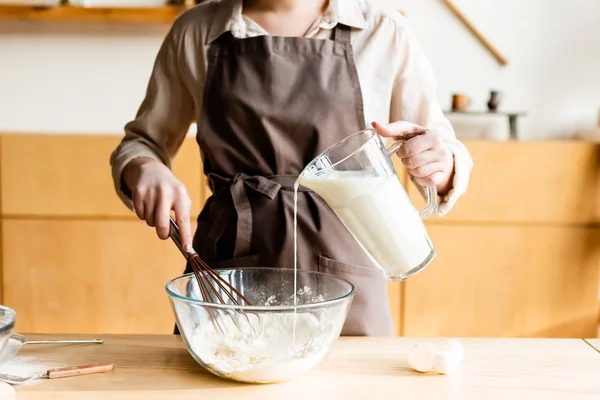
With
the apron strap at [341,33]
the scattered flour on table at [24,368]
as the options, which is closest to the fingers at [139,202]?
the scattered flour on table at [24,368]

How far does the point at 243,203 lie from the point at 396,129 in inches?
13.6

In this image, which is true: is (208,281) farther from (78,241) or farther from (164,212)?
(78,241)

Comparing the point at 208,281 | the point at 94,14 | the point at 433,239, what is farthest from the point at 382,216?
the point at 94,14

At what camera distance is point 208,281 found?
942 millimetres

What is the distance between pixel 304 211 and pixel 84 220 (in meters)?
1.44

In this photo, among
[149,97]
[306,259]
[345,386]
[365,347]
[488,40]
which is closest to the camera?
[345,386]

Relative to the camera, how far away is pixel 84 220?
2436 mm

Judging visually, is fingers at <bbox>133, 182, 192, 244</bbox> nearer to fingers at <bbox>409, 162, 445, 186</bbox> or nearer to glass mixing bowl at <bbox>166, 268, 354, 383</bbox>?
glass mixing bowl at <bbox>166, 268, 354, 383</bbox>

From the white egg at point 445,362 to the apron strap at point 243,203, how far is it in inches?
17.7

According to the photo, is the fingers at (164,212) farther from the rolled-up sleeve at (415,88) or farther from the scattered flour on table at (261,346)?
the rolled-up sleeve at (415,88)

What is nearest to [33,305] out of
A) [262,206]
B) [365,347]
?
[262,206]

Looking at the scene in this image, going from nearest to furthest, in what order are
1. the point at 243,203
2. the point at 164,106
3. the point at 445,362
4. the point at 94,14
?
the point at 445,362 < the point at 243,203 < the point at 164,106 < the point at 94,14

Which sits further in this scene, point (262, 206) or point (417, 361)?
point (262, 206)

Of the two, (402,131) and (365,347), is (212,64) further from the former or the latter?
(365,347)
